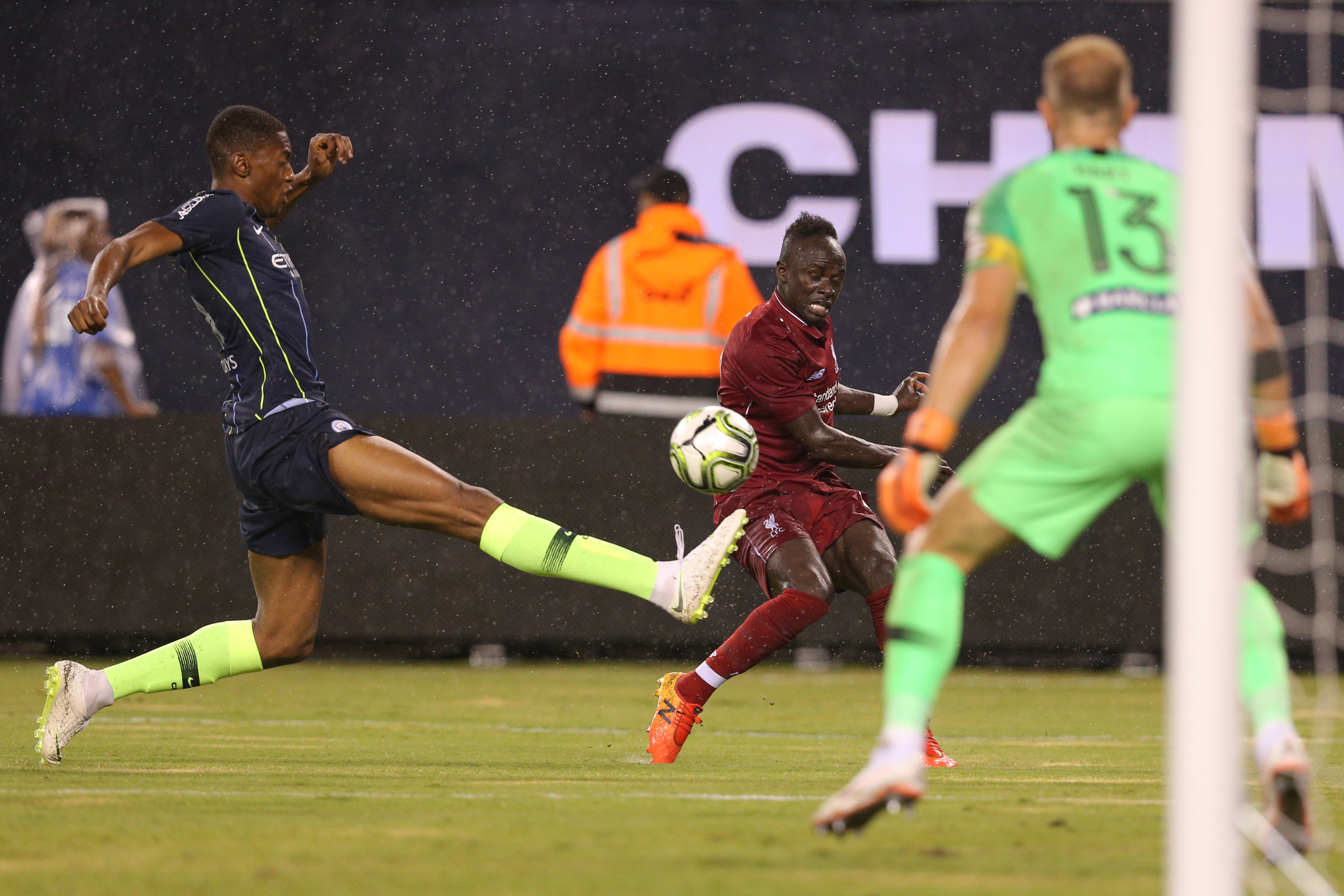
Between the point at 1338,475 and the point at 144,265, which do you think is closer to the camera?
the point at 1338,475

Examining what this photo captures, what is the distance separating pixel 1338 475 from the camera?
10461 mm

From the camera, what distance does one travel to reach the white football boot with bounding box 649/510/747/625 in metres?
5.59

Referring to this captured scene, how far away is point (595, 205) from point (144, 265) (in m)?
3.43

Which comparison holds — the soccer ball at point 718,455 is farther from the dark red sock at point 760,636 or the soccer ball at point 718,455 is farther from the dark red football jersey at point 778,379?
the dark red sock at point 760,636

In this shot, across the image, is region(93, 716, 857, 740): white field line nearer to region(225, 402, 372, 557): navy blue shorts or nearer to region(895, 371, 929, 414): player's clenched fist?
region(895, 371, 929, 414): player's clenched fist

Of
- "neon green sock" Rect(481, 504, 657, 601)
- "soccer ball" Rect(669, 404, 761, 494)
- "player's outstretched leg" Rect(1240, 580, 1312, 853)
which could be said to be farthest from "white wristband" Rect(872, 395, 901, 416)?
"player's outstretched leg" Rect(1240, 580, 1312, 853)

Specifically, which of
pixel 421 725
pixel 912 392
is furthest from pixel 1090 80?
pixel 421 725

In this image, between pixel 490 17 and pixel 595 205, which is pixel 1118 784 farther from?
pixel 490 17

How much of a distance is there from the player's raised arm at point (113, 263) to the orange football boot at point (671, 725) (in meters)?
2.29

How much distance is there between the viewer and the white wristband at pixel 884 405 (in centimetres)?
704

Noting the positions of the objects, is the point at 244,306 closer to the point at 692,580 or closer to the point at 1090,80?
the point at 692,580

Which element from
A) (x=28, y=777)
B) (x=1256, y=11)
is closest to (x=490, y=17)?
(x=1256, y=11)

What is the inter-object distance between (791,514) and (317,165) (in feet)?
7.35

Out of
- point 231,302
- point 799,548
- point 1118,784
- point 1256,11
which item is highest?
point 1256,11
